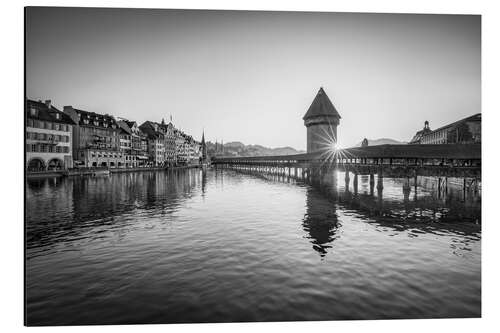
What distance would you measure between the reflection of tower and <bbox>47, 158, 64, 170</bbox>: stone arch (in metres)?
29.4

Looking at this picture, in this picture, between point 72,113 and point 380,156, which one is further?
point 72,113

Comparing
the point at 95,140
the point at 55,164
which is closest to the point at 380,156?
the point at 55,164

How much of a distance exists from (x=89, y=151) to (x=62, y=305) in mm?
45983

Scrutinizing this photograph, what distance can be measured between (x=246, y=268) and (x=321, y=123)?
123 ft

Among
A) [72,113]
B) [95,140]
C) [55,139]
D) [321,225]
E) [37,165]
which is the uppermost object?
[72,113]

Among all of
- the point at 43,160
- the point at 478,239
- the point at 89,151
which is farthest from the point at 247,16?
the point at 89,151

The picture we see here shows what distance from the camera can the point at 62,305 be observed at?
17.3 feet

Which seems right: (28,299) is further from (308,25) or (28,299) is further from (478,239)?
(478,239)

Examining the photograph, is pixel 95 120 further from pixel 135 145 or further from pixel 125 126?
pixel 135 145

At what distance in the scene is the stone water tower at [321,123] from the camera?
132 feet

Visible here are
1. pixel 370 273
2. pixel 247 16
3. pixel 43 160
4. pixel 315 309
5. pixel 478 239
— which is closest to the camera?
pixel 315 309

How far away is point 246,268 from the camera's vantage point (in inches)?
274

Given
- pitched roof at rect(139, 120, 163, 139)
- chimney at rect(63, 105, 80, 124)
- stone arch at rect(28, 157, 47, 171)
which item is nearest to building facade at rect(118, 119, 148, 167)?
pitched roof at rect(139, 120, 163, 139)

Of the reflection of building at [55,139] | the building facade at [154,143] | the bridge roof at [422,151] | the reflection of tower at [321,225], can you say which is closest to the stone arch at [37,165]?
the reflection of building at [55,139]
